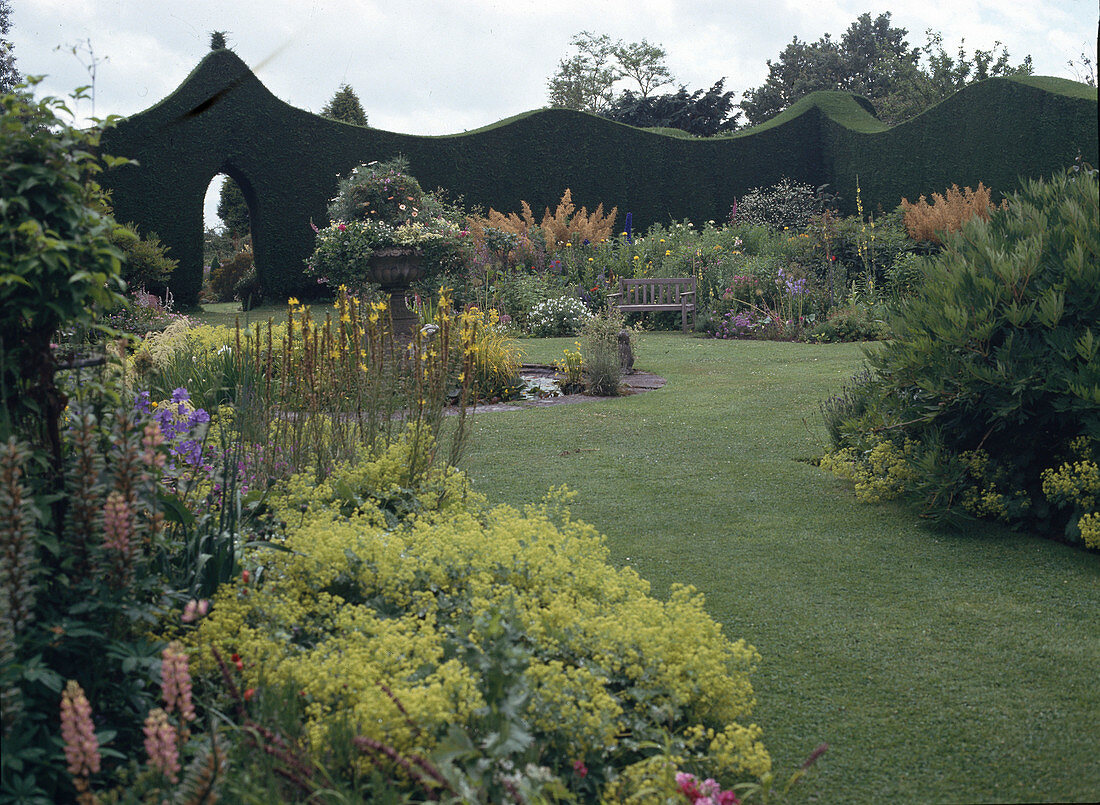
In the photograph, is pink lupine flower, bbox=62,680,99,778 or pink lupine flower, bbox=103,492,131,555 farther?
pink lupine flower, bbox=103,492,131,555

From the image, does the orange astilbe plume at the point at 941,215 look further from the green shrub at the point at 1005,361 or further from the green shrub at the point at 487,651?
the green shrub at the point at 487,651

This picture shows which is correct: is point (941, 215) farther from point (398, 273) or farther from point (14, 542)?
point (14, 542)

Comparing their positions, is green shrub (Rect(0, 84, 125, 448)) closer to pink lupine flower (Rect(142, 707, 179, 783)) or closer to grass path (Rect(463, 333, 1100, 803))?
pink lupine flower (Rect(142, 707, 179, 783))

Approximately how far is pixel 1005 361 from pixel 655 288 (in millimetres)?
10192

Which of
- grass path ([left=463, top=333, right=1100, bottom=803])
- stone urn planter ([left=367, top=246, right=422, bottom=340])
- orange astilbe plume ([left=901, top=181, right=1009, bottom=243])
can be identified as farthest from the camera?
orange astilbe plume ([left=901, top=181, right=1009, bottom=243])

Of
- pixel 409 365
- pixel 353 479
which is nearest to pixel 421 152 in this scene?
pixel 409 365

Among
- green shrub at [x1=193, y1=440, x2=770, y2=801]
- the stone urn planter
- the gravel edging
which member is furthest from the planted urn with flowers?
green shrub at [x1=193, y1=440, x2=770, y2=801]

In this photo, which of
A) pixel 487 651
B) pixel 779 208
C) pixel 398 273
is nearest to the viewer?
pixel 487 651

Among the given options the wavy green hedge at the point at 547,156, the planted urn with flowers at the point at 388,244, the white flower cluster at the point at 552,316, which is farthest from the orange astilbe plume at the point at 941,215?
the planted urn with flowers at the point at 388,244

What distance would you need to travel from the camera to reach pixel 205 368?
5.95m

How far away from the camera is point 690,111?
31.5 m

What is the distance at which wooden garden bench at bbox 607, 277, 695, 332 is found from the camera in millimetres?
12711

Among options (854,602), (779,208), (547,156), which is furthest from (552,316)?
(779,208)

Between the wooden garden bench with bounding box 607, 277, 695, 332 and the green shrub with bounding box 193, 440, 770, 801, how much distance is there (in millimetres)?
10115
